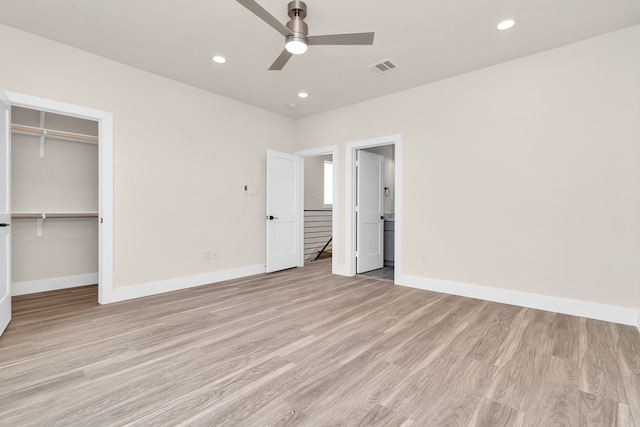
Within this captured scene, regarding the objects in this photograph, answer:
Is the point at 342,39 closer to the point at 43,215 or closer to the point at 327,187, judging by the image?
the point at 43,215

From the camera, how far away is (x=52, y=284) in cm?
393

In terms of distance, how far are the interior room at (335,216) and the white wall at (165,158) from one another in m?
0.03

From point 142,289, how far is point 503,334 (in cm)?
394

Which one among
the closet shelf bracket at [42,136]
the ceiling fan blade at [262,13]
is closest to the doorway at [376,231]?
the ceiling fan blade at [262,13]

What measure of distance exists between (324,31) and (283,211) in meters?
3.00

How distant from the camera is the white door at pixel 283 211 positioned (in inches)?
196

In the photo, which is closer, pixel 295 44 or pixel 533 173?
pixel 295 44

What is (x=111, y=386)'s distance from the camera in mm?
1791

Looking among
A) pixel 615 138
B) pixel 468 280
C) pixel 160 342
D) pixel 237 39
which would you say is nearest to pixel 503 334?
pixel 468 280

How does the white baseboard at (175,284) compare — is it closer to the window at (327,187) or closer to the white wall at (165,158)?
the white wall at (165,158)

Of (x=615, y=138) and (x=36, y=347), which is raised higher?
(x=615, y=138)

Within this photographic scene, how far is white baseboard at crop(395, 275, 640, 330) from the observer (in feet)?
9.23

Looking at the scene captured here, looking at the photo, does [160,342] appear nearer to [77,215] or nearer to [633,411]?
[77,215]

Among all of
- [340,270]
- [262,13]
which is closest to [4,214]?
[262,13]
